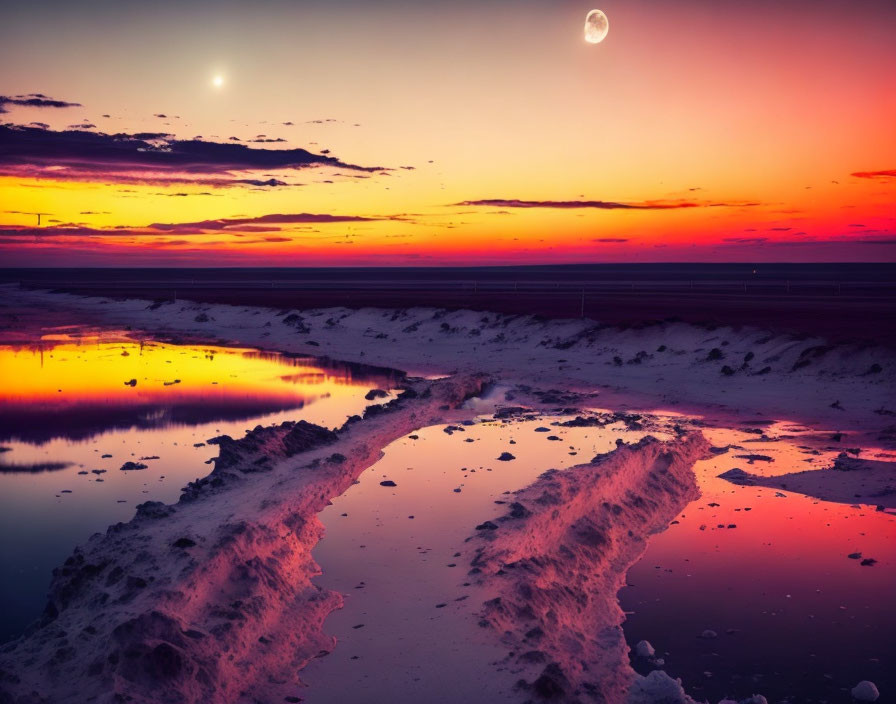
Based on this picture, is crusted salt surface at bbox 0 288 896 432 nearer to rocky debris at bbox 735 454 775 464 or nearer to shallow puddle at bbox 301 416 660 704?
rocky debris at bbox 735 454 775 464

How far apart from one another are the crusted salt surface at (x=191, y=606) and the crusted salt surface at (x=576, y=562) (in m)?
1.84

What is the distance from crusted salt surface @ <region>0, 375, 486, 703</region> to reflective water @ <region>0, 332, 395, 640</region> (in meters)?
0.67

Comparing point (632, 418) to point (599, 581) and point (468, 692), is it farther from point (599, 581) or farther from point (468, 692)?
point (468, 692)

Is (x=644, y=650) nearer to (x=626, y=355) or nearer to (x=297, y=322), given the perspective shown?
(x=626, y=355)

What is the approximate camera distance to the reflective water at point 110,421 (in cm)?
952

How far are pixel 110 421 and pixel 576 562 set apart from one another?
12052mm

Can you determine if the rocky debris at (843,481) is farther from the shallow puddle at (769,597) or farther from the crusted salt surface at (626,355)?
the crusted salt surface at (626,355)

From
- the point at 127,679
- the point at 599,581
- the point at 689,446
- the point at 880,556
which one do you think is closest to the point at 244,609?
the point at 127,679

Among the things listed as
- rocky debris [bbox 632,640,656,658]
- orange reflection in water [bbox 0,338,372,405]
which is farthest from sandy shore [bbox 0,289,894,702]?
orange reflection in water [bbox 0,338,372,405]

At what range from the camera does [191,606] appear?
7238 millimetres

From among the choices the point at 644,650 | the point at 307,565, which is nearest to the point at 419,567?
the point at 307,565

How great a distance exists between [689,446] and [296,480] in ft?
25.0

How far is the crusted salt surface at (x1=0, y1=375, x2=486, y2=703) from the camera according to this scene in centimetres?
604

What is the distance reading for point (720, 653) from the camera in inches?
274
